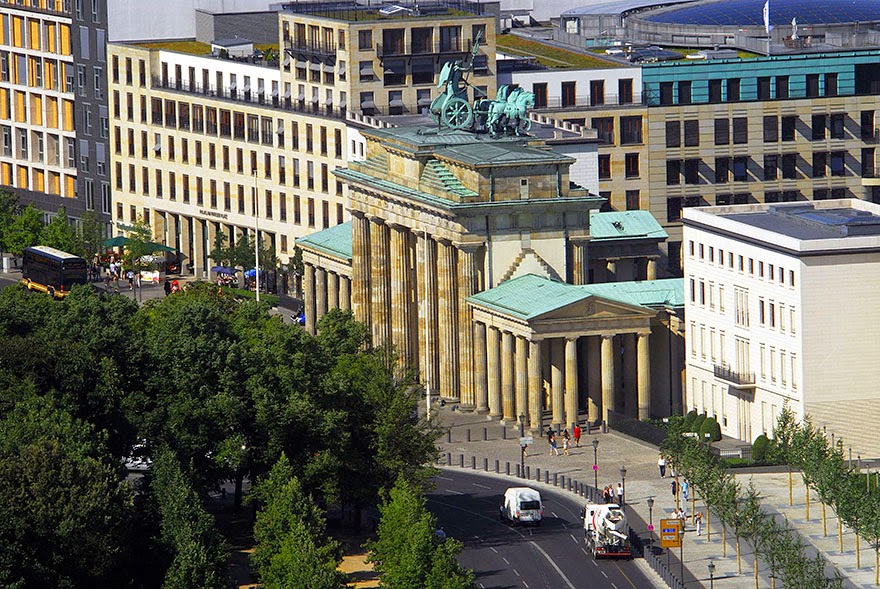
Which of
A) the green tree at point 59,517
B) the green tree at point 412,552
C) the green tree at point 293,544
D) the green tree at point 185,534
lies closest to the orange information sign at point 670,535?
the green tree at point 412,552

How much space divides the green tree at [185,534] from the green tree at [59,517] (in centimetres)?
302

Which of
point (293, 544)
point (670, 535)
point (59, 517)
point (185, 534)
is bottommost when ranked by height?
point (670, 535)

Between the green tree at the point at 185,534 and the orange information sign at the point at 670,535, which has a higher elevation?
the green tree at the point at 185,534

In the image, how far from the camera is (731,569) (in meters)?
200

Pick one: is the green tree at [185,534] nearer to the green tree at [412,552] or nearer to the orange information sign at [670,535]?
the green tree at [412,552]

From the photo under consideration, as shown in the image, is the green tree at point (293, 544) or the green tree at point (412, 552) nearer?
the green tree at point (293, 544)

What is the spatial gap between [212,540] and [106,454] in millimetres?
9962

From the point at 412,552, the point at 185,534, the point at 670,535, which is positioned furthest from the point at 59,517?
the point at 670,535

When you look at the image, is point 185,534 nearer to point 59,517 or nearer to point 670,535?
Answer: point 59,517

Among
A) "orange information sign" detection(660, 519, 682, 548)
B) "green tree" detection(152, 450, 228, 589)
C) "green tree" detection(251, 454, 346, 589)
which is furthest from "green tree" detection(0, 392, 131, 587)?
"orange information sign" detection(660, 519, 682, 548)

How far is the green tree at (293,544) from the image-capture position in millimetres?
180750

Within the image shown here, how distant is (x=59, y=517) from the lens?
611 ft

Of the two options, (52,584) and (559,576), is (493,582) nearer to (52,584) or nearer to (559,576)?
(559,576)

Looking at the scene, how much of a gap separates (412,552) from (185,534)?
1376 centimetres
